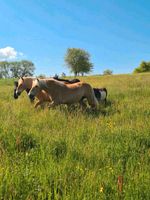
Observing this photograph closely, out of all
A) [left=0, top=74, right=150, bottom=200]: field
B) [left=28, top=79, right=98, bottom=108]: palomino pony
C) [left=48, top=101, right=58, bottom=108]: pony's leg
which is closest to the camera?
[left=0, top=74, right=150, bottom=200]: field

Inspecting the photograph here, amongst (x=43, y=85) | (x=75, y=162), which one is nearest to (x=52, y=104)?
(x=43, y=85)

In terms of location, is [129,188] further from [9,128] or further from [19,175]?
[9,128]

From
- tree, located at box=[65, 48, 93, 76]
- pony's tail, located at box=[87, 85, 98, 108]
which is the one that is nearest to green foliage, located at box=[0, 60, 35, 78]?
tree, located at box=[65, 48, 93, 76]

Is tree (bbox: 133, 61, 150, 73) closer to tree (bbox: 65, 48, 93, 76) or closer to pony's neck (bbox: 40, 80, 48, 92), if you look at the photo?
tree (bbox: 65, 48, 93, 76)

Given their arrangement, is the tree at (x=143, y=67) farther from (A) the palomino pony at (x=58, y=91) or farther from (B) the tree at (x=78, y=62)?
(A) the palomino pony at (x=58, y=91)

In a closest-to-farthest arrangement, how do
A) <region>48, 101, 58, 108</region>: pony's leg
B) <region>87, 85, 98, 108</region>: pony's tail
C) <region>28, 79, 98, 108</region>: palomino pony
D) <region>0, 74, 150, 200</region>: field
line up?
<region>0, 74, 150, 200</region>: field
<region>48, 101, 58, 108</region>: pony's leg
<region>28, 79, 98, 108</region>: palomino pony
<region>87, 85, 98, 108</region>: pony's tail

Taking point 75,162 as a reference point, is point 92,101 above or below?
above

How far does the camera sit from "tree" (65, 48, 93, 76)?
10700 centimetres

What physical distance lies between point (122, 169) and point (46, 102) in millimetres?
7278

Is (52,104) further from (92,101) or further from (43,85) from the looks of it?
(92,101)

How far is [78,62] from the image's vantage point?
107375mm

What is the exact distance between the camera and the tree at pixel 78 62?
107 metres

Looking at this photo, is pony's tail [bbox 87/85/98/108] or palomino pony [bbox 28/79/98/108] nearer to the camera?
palomino pony [bbox 28/79/98/108]

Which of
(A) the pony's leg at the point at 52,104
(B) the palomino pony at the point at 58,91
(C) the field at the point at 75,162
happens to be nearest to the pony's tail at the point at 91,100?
(B) the palomino pony at the point at 58,91
